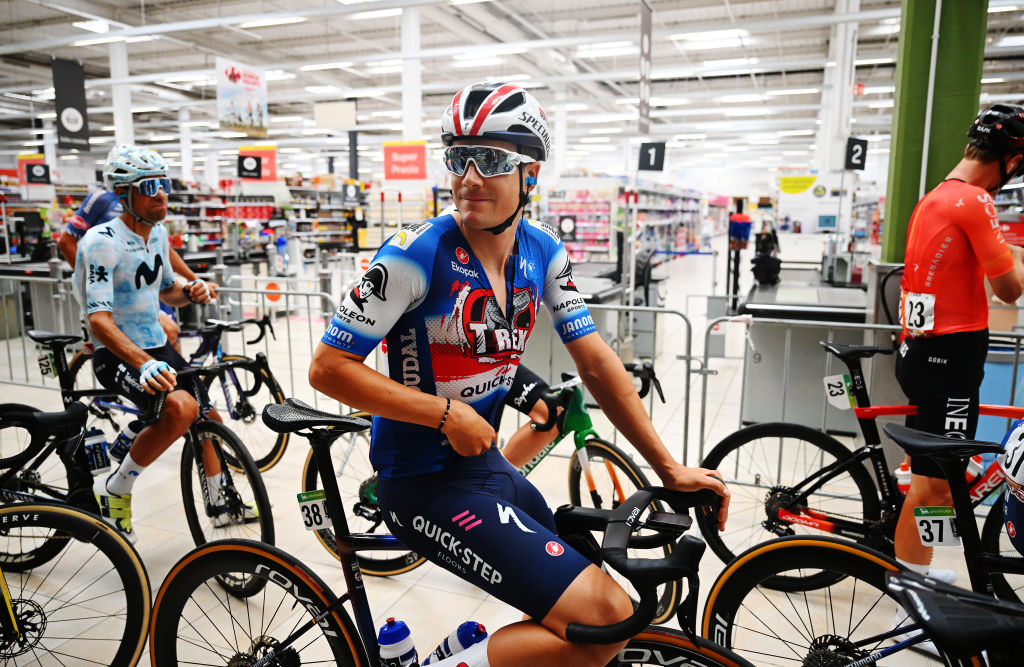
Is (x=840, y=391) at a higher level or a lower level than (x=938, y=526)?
higher

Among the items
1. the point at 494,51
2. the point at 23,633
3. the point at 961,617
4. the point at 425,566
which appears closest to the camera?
the point at 961,617

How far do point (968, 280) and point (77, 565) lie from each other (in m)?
3.89

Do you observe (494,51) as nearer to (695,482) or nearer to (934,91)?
(934,91)

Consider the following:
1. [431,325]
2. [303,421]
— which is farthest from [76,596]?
[431,325]

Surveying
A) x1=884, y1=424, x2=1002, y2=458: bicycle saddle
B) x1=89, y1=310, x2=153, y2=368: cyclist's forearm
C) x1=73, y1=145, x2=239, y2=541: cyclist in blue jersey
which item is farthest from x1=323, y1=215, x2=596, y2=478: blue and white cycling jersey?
x1=89, y1=310, x2=153, y2=368: cyclist's forearm

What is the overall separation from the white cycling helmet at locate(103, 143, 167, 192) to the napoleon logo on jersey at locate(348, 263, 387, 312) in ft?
6.51

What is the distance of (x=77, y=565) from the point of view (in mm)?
3041

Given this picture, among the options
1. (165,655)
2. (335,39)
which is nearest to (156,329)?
(165,655)

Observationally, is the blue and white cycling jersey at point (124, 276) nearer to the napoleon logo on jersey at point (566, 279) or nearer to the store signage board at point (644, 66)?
the napoleon logo on jersey at point (566, 279)

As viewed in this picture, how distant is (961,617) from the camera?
103 cm

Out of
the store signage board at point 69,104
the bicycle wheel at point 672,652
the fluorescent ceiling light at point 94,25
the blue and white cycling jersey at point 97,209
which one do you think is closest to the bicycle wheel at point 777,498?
the bicycle wheel at point 672,652

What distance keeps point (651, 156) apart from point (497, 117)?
653cm

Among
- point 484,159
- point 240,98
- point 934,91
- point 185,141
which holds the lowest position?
point 484,159

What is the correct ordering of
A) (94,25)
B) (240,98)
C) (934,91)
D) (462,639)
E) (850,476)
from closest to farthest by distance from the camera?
(462,639) < (850,476) < (934,91) < (240,98) < (94,25)
